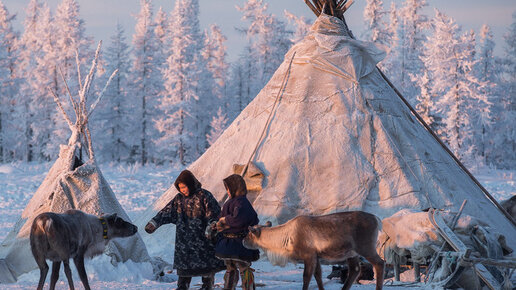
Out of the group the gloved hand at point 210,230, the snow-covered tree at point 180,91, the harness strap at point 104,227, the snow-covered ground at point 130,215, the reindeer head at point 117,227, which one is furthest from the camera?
the snow-covered tree at point 180,91

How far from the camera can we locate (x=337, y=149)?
429 inches

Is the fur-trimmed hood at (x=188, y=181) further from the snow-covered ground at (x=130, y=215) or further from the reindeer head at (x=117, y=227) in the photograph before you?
the snow-covered ground at (x=130, y=215)

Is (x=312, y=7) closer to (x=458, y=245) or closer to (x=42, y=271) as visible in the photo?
(x=458, y=245)

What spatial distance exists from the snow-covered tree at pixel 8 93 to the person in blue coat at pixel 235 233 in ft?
105

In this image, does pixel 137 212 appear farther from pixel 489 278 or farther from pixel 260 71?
pixel 260 71

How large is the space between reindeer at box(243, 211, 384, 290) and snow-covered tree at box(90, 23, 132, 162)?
30.7 metres

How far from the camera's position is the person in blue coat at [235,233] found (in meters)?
6.70

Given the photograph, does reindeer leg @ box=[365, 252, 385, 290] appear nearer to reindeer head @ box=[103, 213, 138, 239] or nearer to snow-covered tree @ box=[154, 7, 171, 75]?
reindeer head @ box=[103, 213, 138, 239]

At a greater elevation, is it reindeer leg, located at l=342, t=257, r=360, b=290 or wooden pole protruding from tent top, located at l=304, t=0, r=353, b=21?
wooden pole protruding from tent top, located at l=304, t=0, r=353, b=21

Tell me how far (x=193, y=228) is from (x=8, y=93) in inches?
1348

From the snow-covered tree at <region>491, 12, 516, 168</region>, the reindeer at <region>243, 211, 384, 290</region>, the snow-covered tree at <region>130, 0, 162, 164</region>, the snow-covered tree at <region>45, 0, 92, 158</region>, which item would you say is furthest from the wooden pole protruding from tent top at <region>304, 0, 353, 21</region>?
the snow-covered tree at <region>491, 12, 516, 168</region>

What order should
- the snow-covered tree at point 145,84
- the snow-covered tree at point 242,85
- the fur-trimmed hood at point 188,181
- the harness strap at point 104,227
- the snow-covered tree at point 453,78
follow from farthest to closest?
the snow-covered tree at point 242,85, the snow-covered tree at point 145,84, the snow-covered tree at point 453,78, the harness strap at point 104,227, the fur-trimmed hood at point 188,181

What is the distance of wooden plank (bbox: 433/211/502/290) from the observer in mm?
7246

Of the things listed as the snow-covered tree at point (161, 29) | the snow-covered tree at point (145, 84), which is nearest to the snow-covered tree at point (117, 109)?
the snow-covered tree at point (145, 84)
